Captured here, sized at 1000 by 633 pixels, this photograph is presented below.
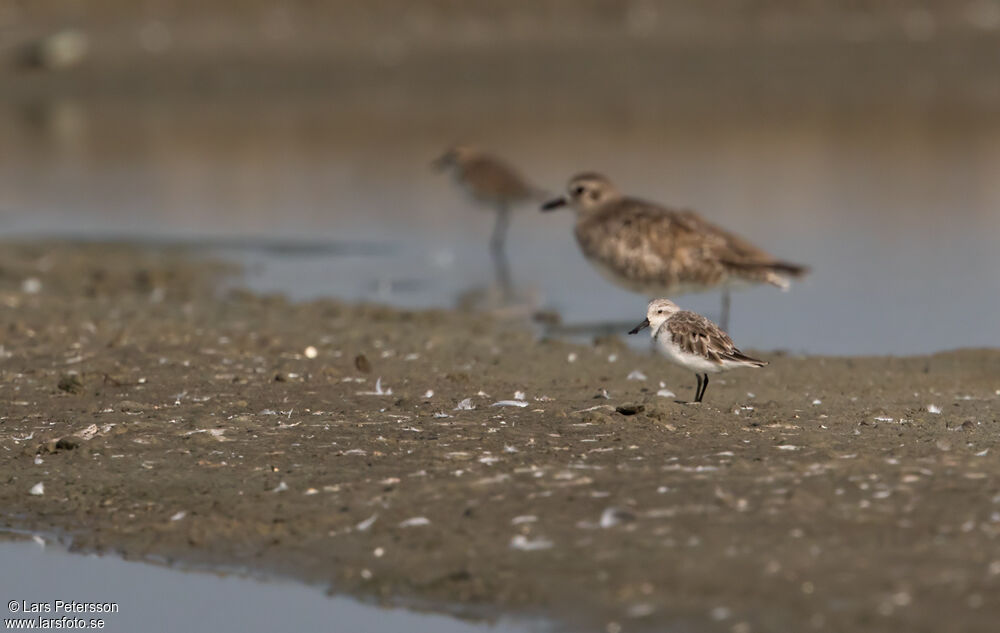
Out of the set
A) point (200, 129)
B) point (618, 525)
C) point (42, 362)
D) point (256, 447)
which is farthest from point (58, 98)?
point (618, 525)

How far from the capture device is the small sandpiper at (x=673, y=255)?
12.4 meters

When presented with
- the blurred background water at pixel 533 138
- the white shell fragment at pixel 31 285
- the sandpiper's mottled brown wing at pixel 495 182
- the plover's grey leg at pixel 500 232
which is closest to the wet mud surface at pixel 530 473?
the blurred background water at pixel 533 138

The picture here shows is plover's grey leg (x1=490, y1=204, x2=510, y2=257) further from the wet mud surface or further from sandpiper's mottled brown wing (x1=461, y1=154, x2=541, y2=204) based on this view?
the wet mud surface

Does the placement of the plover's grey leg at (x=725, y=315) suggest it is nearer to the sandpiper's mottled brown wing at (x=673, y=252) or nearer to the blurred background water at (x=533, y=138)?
the blurred background water at (x=533, y=138)

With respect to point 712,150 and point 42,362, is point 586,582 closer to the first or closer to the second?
point 42,362

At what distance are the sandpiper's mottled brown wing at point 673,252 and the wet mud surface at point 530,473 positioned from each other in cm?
115

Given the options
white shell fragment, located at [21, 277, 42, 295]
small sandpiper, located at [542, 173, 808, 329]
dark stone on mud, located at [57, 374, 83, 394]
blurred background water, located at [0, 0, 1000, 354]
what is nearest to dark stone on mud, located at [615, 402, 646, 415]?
dark stone on mud, located at [57, 374, 83, 394]

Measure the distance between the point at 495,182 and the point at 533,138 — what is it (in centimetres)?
974

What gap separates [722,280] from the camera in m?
12.5

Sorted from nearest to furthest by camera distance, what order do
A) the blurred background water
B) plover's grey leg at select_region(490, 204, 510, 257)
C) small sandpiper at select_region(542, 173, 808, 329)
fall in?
small sandpiper at select_region(542, 173, 808, 329) < the blurred background water < plover's grey leg at select_region(490, 204, 510, 257)

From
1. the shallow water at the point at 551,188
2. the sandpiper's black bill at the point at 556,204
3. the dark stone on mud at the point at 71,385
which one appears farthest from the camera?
the shallow water at the point at 551,188

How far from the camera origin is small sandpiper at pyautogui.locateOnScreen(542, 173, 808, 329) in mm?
12438

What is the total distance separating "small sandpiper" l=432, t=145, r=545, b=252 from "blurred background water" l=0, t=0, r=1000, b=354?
508 millimetres

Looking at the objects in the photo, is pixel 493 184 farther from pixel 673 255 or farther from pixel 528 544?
pixel 528 544
